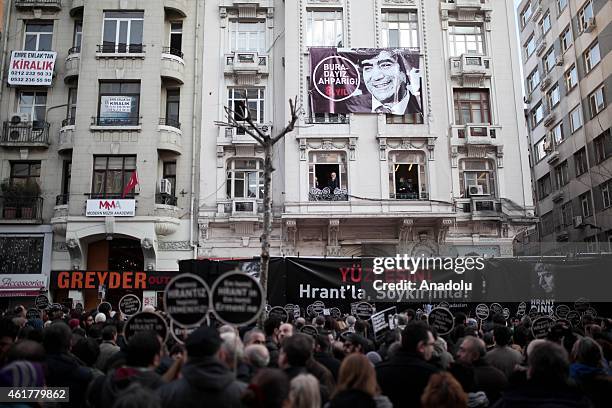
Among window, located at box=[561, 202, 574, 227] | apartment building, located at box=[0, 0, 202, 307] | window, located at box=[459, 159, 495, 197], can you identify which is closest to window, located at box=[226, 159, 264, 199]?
apartment building, located at box=[0, 0, 202, 307]

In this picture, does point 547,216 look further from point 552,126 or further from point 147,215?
point 147,215

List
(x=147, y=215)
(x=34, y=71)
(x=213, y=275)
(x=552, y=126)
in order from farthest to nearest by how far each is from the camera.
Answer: (x=552, y=126), (x=34, y=71), (x=147, y=215), (x=213, y=275)

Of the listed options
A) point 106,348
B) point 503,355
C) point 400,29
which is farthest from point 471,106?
point 106,348

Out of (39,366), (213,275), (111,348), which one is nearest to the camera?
(39,366)

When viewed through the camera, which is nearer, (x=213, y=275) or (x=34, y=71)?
(x=213, y=275)

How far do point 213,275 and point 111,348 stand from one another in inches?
356

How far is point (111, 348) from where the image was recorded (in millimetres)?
7816

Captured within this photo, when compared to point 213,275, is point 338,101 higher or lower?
higher

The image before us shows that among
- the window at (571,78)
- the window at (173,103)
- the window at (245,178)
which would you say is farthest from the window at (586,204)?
the window at (173,103)

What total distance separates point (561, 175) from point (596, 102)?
7139 millimetres

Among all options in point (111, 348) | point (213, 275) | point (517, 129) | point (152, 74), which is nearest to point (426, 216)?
point (517, 129)

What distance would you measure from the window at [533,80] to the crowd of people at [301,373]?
3975 centimetres

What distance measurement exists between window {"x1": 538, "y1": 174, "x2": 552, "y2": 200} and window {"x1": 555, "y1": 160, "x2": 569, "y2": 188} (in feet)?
5.21

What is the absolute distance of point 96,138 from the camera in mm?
24828
